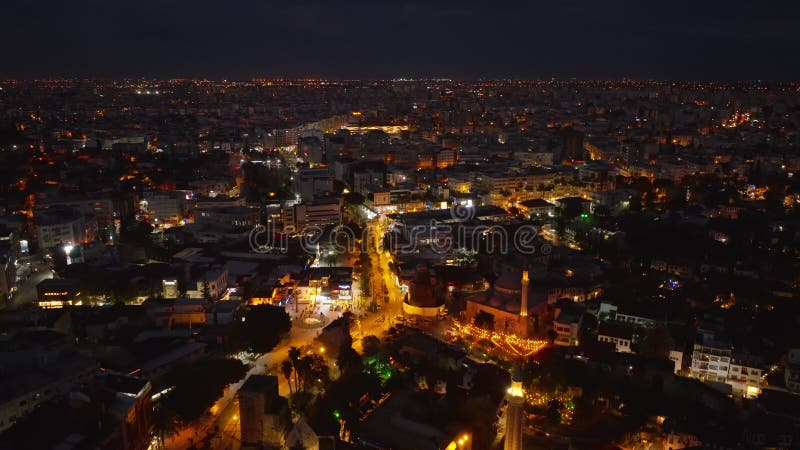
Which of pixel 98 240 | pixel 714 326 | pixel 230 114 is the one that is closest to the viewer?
pixel 714 326

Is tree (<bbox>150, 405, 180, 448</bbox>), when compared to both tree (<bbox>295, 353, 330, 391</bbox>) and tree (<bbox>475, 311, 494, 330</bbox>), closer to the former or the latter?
tree (<bbox>295, 353, 330, 391</bbox>)

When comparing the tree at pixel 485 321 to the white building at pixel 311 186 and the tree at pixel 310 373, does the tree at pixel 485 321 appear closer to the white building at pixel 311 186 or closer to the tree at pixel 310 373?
the tree at pixel 310 373

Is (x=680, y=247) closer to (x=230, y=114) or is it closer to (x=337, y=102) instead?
(x=230, y=114)

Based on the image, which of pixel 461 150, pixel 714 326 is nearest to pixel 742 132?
pixel 461 150

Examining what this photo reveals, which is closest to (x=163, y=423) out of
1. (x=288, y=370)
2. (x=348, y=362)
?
(x=288, y=370)

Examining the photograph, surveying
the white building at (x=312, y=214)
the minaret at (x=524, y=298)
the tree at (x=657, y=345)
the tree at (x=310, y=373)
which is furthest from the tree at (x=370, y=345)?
the white building at (x=312, y=214)

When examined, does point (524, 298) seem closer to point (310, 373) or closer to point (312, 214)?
point (310, 373)

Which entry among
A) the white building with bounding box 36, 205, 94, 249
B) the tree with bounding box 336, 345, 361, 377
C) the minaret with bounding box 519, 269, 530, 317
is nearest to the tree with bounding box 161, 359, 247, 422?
the tree with bounding box 336, 345, 361, 377
